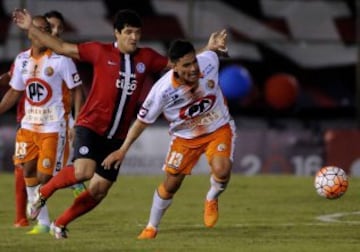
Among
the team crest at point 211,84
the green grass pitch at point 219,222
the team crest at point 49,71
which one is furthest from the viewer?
the team crest at point 49,71

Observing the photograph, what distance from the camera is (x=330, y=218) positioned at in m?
15.6

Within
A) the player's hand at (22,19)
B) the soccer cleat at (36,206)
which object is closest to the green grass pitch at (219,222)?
the soccer cleat at (36,206)

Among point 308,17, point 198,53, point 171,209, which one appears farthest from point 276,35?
point 198,53

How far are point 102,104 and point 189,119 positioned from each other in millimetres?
1101

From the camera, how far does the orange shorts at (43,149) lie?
46.3 ft

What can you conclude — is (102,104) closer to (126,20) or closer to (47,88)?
(126,20)

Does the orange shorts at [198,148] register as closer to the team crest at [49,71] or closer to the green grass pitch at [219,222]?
the green grass pitch at [219,222]

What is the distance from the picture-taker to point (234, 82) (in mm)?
27375

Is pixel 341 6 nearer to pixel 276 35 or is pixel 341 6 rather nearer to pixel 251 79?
pixel 276 35

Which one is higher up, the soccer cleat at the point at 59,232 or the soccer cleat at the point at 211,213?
the soccer cleat at the point at 59,232

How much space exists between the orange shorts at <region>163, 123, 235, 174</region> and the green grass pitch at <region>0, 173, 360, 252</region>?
777 millimetres

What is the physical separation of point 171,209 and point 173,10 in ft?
45.8

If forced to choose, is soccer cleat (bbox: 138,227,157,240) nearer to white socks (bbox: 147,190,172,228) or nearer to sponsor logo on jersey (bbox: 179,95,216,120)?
white socks (bbox: 147,190,172,228)

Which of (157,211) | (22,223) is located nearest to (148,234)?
(157,211)
